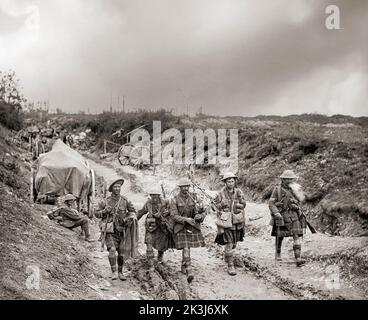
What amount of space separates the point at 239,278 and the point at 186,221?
1.34 meters

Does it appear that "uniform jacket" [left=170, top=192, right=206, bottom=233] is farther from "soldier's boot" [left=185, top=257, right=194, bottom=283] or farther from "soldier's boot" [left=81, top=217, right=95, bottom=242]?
"soldier's boot" [left=81, top=217, right=95, bottom=242]

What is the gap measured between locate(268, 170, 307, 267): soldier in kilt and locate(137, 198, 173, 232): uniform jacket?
1.92 metres

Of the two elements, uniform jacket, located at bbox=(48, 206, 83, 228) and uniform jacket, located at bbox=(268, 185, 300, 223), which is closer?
uniform jacket, located at bbox=(268, 185, 300, 223)

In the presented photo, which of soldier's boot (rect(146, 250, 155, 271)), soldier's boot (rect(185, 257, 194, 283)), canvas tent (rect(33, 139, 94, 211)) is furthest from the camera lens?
canvas tent (rect(33, 139, 94, 211))

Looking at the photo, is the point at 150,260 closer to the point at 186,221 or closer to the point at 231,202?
the point at 186,221

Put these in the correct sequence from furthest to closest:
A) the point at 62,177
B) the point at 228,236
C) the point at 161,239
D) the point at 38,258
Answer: the point at 62,177 → the point at 161,239 → the point at 228,236 → the point at 38,258

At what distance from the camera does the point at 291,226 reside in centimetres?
881

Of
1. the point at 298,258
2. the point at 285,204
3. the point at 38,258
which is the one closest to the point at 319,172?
the point at 285,204

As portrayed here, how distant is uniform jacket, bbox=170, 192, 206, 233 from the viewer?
27.6 feet

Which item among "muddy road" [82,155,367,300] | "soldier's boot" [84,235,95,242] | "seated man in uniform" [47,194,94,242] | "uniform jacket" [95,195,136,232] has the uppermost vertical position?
"uniform jacket" [95,195,136,232]

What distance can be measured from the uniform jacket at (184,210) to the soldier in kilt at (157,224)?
17cm

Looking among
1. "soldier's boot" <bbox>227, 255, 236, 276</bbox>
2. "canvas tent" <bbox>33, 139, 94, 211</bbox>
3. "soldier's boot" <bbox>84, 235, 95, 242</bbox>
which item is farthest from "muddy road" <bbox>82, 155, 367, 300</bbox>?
"canvas tent" <bbox>33, 139, 94, 211</bbox>

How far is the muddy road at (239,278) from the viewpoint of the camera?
24.5 ft
